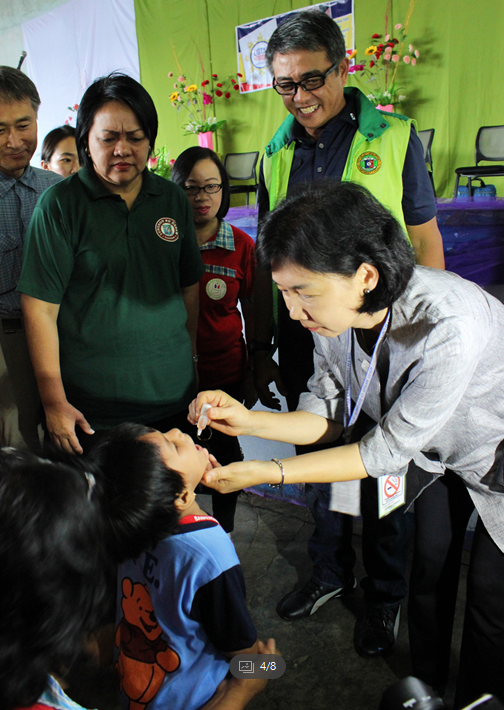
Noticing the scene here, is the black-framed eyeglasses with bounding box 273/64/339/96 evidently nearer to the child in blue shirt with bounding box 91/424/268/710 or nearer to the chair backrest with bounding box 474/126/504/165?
the child in blue shirt with bounding box 91/424/268/710

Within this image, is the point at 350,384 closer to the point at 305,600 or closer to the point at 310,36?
the point at 305,600

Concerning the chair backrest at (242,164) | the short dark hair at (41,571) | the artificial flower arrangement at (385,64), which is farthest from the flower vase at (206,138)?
the short dark hair at (41,571)

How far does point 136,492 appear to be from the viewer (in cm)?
91

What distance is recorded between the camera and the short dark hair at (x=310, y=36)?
1639 mm

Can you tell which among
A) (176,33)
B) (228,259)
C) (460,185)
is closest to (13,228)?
(228,259)

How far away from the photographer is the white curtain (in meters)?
8.84

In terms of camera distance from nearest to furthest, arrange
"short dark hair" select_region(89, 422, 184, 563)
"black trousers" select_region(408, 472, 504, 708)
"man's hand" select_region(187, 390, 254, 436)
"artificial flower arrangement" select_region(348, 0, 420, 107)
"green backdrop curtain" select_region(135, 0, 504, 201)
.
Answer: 1. "short dark hair" select_region(89, 422, 184, 563)
2. "black trousers" select_region(408, 472, 504, 708)
3. "man's hand" select_region(187, 390, 254, 436)
4. "green backdrop curtain" select_region(135, 0, 504, 201)
5. "artificial flower arrangement" select_region(348, 0, 420, 107)

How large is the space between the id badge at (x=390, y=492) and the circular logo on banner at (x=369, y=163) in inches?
39.0

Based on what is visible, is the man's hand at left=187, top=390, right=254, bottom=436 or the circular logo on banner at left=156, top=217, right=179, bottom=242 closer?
the man's hand at left=187, top=390, right=254, bottom=436

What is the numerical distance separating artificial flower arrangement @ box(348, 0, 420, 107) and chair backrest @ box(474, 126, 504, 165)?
1.17m

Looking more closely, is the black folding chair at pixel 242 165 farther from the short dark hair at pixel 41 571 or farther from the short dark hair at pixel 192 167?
the short dark hair at pixel 41 571

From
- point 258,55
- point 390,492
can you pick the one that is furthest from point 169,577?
point 258,55

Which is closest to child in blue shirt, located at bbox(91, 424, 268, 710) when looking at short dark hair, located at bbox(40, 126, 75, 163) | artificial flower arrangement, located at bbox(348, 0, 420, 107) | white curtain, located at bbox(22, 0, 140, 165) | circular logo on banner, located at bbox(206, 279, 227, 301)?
circular logo on banner, located at bbox(206, 279, 227, 301)

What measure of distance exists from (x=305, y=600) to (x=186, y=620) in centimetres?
99
